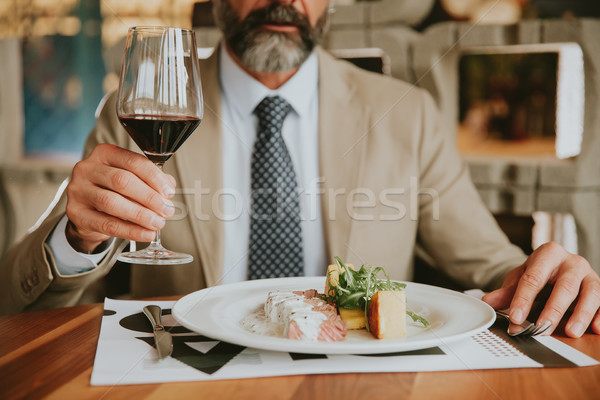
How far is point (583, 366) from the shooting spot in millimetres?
737

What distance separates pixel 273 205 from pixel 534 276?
0.85 meters

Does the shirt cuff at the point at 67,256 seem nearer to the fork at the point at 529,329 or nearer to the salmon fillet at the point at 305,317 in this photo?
the salmon fillet at the point at 305,317

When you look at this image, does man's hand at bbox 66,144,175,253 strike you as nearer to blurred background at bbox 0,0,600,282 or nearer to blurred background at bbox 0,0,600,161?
blurred background at bbox 0,0,600,282

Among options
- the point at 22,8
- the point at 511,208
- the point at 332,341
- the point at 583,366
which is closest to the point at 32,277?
the point at 332,341

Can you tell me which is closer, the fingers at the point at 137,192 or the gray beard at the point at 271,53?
the fingers at the point at 137,192

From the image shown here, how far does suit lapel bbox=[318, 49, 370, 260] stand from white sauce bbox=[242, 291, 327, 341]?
2.57 ft

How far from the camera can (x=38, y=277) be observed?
1.25 m

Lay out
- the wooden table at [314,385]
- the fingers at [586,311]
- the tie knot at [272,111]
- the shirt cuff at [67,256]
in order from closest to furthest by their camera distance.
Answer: the wooden table at [314,385] < the fingers at [586,311] < the shirt cuff at [67,256] < the tie knot at [272,111]

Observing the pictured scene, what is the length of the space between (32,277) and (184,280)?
1.51ft

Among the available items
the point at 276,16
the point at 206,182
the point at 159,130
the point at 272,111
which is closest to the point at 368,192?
the point at 272,111

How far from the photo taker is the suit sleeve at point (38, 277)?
1234 mm

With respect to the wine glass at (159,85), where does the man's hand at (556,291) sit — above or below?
below

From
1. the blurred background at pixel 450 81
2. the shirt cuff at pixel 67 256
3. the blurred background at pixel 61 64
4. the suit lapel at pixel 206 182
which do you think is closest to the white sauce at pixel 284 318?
the shirt cuff at pixel 67 256

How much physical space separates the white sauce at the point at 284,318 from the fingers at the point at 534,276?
0.34 meters
